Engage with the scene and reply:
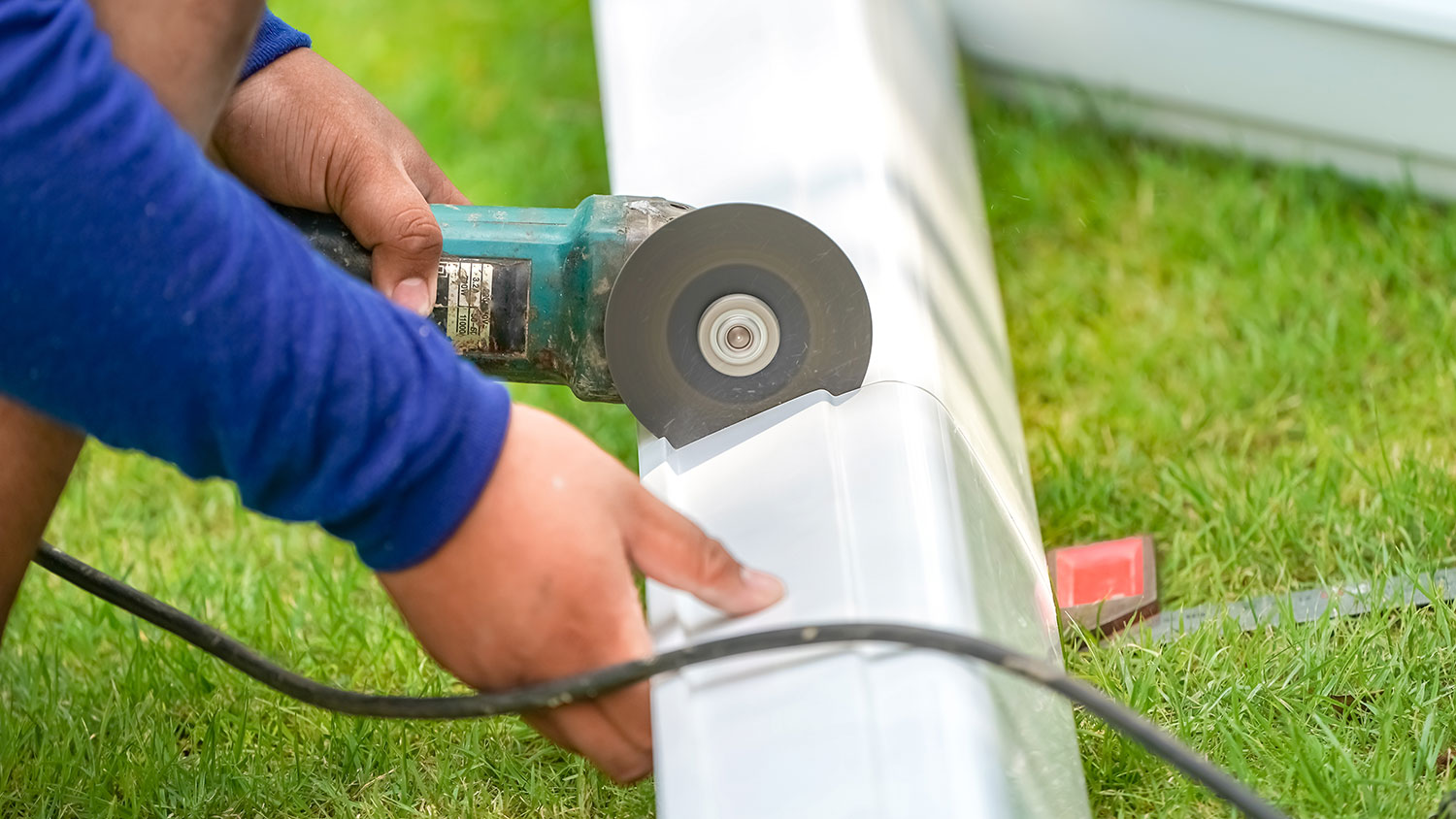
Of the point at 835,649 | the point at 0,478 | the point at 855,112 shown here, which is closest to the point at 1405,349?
the point at 855,112

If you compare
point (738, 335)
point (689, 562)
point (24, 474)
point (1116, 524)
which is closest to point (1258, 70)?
point (1116, 524)

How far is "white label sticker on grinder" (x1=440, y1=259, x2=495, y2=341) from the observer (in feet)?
3.99

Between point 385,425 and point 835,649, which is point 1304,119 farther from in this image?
point 385,425

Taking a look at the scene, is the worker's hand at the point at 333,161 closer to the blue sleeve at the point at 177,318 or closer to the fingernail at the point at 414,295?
the fingernail at the point at 414,295

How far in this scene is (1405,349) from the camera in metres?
1.70

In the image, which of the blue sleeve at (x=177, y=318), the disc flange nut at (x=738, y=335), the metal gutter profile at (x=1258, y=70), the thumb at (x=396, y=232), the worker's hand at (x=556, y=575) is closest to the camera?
the blue sleeve at (x=177, y=318)

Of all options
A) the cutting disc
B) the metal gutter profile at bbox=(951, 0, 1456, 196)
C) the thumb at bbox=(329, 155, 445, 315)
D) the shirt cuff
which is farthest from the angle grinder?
the metal gutter profile at bbox=(951, 0, 1456, 196)

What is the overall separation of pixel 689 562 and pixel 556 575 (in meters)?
0.09

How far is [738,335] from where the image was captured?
108 centimetres

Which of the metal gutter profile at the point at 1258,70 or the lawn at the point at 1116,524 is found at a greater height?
the metal gutter profile at the point at 1258,70

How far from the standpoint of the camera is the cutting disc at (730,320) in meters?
1.05

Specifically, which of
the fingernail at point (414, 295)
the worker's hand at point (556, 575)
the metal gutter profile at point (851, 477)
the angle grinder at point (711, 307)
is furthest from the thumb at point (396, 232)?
the worker's hand at point (556, 575)

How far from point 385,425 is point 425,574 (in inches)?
4.3

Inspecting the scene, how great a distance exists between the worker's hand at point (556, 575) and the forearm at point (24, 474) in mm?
306
